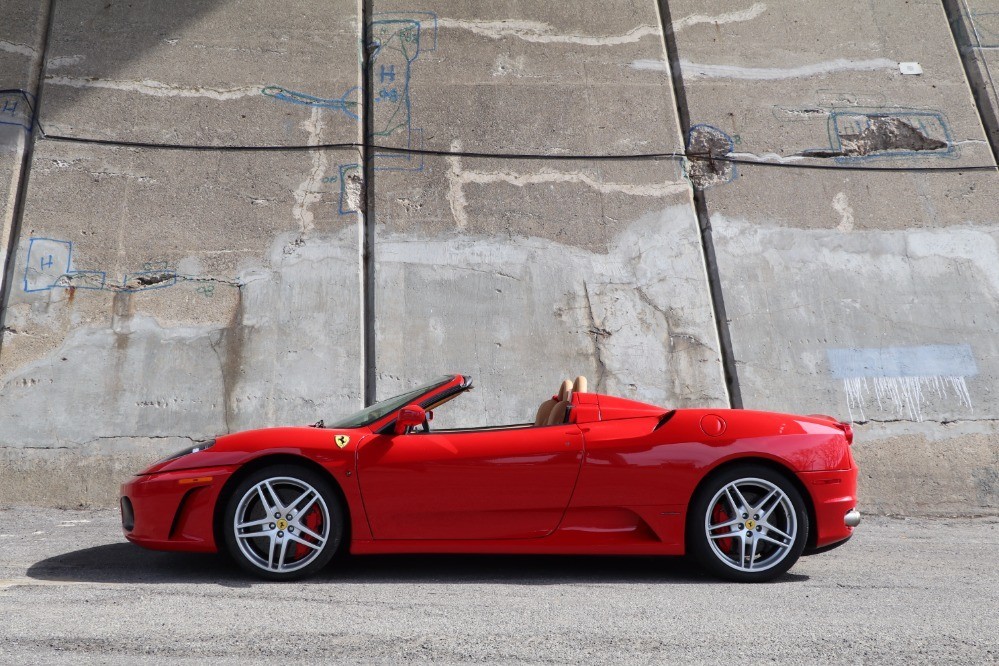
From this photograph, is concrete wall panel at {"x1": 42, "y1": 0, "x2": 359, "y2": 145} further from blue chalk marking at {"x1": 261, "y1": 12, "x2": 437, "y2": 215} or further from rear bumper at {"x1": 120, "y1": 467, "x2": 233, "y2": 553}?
rear bumper at {"x1": 120, "y1": 467, "x2": 233, "y2": 553}

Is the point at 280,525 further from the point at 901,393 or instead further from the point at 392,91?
the point at 901,393

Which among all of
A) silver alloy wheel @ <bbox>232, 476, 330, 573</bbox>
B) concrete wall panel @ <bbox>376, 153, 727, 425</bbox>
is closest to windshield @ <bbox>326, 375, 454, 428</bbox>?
silver alloy wheel @ <bbox>232, 476, 330, 573</bbox>

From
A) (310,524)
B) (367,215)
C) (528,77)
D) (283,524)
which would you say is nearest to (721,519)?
(310,524)

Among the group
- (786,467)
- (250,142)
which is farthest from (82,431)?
(786,467)

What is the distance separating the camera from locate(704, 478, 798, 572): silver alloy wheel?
3611mm

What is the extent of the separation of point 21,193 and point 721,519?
662 cm

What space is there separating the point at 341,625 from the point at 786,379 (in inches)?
196

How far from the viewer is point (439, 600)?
10.3ft

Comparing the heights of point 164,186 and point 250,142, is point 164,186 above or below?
below

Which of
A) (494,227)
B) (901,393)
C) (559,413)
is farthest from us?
(494,227)

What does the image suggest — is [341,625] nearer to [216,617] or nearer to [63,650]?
[216,617]

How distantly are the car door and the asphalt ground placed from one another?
24cm

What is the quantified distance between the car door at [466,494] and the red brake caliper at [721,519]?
70 centimetres

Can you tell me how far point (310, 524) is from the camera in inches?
139
